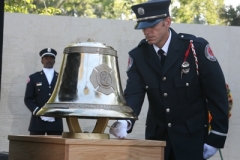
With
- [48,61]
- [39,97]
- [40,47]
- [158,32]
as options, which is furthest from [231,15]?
[158,32]

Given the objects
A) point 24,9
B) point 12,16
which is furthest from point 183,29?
point 24,9

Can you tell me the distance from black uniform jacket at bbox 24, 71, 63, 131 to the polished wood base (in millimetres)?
5676

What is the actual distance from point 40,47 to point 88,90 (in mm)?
7898

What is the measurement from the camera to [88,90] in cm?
361

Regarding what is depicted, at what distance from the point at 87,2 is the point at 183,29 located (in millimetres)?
10232

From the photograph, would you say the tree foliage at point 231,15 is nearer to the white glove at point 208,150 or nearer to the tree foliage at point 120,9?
the tree foliage at point 120,9

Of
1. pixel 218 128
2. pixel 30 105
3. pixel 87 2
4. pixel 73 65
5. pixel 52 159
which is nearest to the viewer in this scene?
pixel 52 159

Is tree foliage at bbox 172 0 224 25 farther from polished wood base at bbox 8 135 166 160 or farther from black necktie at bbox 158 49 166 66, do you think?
polished wood base at bbox 8 135 166 160

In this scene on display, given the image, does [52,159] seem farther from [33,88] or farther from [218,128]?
[33,88]

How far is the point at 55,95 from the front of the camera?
372 cm

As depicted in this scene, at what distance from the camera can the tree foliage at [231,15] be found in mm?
17559

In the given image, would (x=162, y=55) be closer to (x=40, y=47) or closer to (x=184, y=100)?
(x=184, y=100)

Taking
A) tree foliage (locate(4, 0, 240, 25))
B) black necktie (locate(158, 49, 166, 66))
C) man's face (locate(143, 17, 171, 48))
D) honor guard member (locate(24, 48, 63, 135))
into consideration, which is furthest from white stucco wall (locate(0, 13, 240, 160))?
man's face (locate(143, 17, 171, 48))

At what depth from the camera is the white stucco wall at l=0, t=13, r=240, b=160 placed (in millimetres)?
11266
